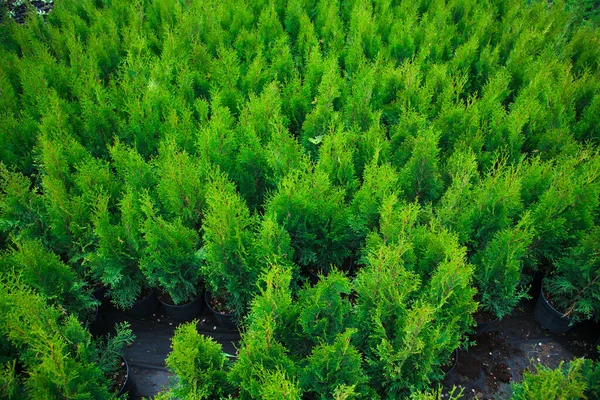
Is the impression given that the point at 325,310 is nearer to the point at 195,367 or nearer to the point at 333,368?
the point at 333,368

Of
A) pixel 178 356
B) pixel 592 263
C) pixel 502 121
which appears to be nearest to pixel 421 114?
pixel 502 121

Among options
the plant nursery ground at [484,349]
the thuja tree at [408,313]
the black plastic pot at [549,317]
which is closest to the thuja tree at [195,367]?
the plant nursery ground at [484,349]

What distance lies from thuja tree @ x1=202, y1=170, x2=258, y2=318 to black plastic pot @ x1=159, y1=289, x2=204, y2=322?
0.29 m

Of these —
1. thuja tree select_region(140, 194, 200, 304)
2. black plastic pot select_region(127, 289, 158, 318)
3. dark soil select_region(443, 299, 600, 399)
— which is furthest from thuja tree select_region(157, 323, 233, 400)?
dark soil select_region(443, 299, 600, 399)

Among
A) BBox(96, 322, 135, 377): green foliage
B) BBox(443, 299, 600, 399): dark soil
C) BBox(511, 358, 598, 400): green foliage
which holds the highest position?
BBox(511, 358, 598, 400): green foliage

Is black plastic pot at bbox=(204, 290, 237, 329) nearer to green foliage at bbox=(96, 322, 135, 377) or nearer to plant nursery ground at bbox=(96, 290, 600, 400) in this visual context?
plant nursery ground at bbox=(96, 290, 600, 400)

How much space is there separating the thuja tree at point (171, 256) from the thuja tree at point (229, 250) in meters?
0.19

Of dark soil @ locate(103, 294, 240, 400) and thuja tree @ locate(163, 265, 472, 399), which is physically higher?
thuja tree @ locate(163, 265, 472, 399)

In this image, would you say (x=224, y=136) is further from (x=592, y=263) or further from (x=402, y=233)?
(x=592, y=263)

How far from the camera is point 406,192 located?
5270 mm

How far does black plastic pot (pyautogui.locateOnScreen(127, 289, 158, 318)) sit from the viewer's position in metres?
4.84

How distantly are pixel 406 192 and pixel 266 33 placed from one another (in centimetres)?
477

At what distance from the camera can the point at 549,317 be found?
15.6 feet

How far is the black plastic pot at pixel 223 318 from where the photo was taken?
184 inches
